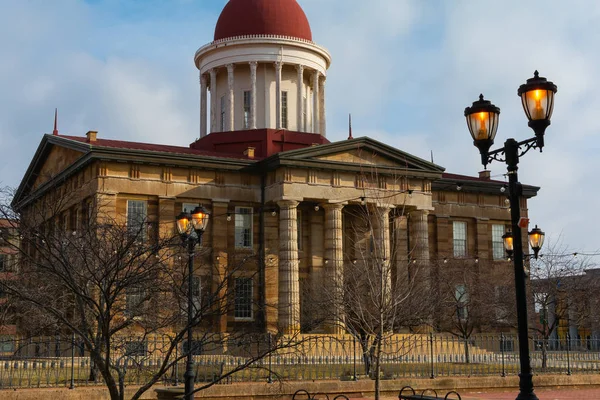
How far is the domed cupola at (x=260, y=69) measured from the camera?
2191 inches

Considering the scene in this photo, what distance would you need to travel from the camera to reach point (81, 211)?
46.1 metres

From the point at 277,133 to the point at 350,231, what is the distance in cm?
840

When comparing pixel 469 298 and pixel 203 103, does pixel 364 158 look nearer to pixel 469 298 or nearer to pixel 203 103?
pixel 469 298

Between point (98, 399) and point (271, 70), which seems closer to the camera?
point (98, 399)

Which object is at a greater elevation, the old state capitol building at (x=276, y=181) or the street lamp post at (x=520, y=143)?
the old state capitol building at (x=276, y=181)

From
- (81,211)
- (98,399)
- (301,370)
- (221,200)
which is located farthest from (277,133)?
(98,399)

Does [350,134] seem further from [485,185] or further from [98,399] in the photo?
[98,399]

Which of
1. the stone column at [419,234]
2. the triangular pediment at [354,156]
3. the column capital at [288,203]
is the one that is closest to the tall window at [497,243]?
the stone column at [419,234]

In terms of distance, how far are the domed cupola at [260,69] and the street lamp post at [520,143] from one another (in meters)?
42.5

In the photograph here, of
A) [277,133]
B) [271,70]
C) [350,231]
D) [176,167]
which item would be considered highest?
[271,70]

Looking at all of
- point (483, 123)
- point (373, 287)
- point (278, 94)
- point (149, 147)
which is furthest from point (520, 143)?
point (278, 94)

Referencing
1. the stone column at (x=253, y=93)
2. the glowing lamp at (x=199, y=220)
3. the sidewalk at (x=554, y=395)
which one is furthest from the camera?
the stone column at (x=253, y=93)

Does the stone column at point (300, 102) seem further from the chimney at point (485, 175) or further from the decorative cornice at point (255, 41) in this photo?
the chimney at point (485, 175)

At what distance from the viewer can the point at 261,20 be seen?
2232 inches
